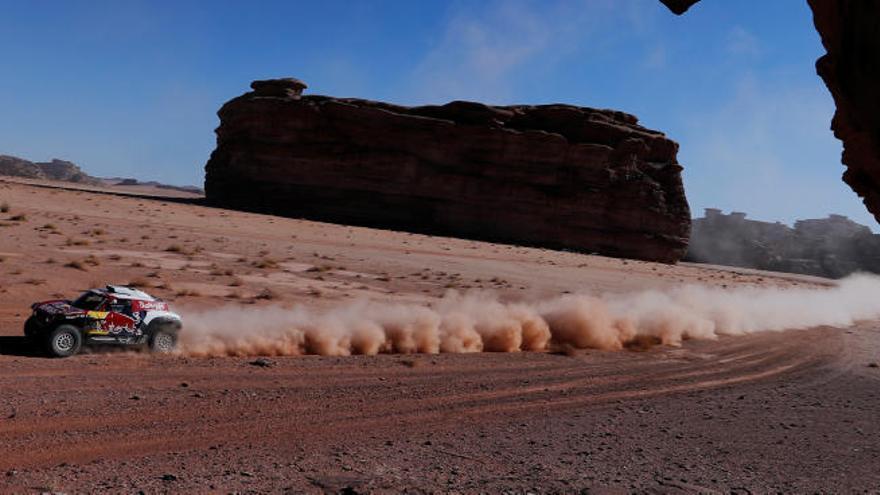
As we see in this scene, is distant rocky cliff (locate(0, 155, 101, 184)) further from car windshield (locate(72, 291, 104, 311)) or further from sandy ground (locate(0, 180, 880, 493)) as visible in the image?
car windshield (locate(72, 291, 104, 311))

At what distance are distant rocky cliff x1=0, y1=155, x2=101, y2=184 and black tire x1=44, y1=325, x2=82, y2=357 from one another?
5304 inches

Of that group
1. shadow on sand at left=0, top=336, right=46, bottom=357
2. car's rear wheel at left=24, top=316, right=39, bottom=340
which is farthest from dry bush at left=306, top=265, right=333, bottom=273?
car's rear wheel at left=24, top=316, right=39, bottom=340

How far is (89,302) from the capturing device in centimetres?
1497

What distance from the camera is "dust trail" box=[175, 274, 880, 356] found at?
60.1ft

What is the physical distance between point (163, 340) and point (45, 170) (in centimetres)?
20039

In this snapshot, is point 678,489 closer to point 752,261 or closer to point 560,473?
point 560,473

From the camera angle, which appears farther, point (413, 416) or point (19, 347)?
point (19, 347)

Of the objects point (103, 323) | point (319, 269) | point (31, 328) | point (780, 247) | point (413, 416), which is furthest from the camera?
point (780, 247)

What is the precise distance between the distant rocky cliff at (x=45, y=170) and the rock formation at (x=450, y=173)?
285ft

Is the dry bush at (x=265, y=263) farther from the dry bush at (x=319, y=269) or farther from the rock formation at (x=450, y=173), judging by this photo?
the rock formation at (x=450, y=173)

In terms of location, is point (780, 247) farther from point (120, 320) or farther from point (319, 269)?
point (120, 320)

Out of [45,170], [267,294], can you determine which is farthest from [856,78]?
[45,170]

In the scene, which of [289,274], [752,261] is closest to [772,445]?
[289,274]

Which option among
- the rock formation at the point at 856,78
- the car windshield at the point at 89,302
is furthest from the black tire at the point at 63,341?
the rock formation at the point at 856,78
